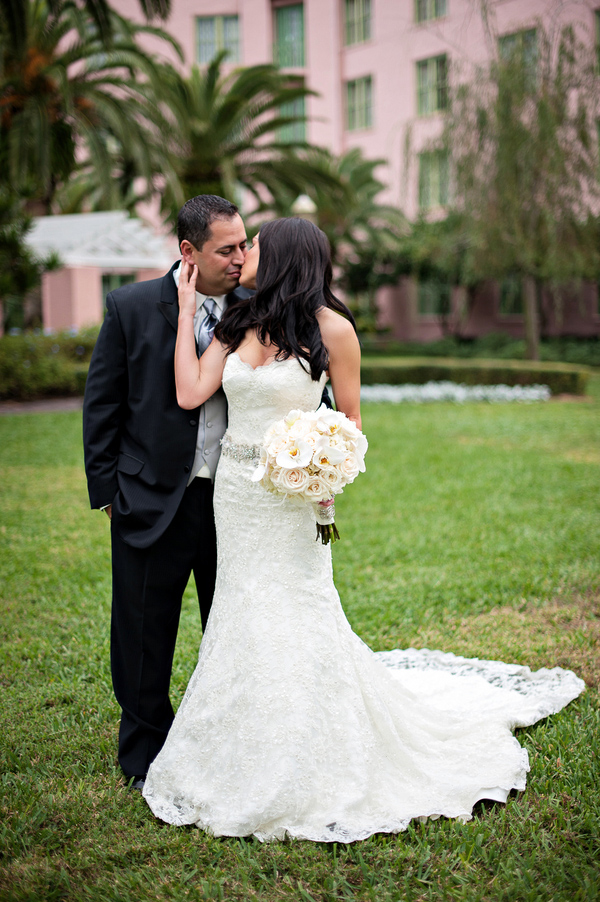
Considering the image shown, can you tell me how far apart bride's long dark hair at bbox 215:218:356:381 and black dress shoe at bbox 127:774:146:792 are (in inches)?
66.3

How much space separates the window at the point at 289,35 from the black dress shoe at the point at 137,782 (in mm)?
34446

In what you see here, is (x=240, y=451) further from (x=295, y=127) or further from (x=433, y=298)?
(x=295, y=127)

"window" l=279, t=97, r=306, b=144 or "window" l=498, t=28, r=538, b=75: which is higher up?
"window" l=279, t=97, r=306, b=144

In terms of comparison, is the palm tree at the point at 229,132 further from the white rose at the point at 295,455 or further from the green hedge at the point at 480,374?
the white rose at the point at 295,455

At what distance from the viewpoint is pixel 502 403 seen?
14398 millimetres

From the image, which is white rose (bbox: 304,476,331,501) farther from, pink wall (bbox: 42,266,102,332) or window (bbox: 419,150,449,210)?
pink wall (bbox: 42,266,102,332)

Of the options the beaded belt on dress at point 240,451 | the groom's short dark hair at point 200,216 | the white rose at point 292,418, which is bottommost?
the beaded belt on dress at point 240,451

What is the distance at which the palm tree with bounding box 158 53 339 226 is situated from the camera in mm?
17172

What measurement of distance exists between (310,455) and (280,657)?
2.50 feet

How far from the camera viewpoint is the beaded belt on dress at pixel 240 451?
2.89m

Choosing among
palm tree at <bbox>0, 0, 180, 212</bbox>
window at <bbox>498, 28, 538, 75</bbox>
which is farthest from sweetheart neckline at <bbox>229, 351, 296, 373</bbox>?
window at <bbox>498, 28, 538, 75</bbox>

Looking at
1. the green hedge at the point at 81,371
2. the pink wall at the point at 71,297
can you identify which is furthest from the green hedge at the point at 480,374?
the pink wall at the point at 71,297

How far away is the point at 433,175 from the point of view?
16344mm

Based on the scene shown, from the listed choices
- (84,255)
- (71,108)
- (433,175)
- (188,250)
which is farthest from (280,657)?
(84,255)
